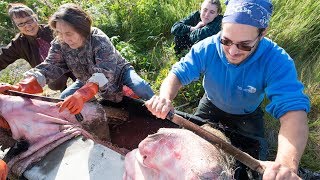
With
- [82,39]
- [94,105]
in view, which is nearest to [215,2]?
[82,39]

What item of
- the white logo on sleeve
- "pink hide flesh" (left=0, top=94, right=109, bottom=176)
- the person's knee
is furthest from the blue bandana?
the person's knee

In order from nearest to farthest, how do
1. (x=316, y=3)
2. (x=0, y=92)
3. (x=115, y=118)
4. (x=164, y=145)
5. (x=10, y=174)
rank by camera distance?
(x=164, y=145) < (x=10, y=174) < (x=0, y=92) < (x=115, y=118) < (x=316, y=3)

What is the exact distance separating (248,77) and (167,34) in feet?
11.6

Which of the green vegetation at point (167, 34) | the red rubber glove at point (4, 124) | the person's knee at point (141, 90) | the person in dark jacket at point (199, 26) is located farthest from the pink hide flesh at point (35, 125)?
the person in dark jacket at point (199, 26)

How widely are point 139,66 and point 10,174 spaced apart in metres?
2.82

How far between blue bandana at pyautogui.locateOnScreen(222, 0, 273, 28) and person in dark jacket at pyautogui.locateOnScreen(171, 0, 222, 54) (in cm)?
211

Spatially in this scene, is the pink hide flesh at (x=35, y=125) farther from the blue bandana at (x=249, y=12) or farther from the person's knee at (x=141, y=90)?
the blue bandana at (x=249, y=12)

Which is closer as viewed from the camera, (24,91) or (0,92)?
(0,92)

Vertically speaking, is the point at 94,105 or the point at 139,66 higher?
the point at 94,105

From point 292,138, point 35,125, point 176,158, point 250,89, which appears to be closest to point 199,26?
point 250,89

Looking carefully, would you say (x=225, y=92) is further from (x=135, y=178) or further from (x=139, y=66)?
(x=139, y=66)

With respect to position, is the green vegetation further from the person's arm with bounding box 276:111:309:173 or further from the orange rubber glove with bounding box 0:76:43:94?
the orange rubber glove with bounding box 0:76:43:94

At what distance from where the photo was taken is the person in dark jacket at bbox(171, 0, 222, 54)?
412 centimetres

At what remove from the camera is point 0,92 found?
268 cm
